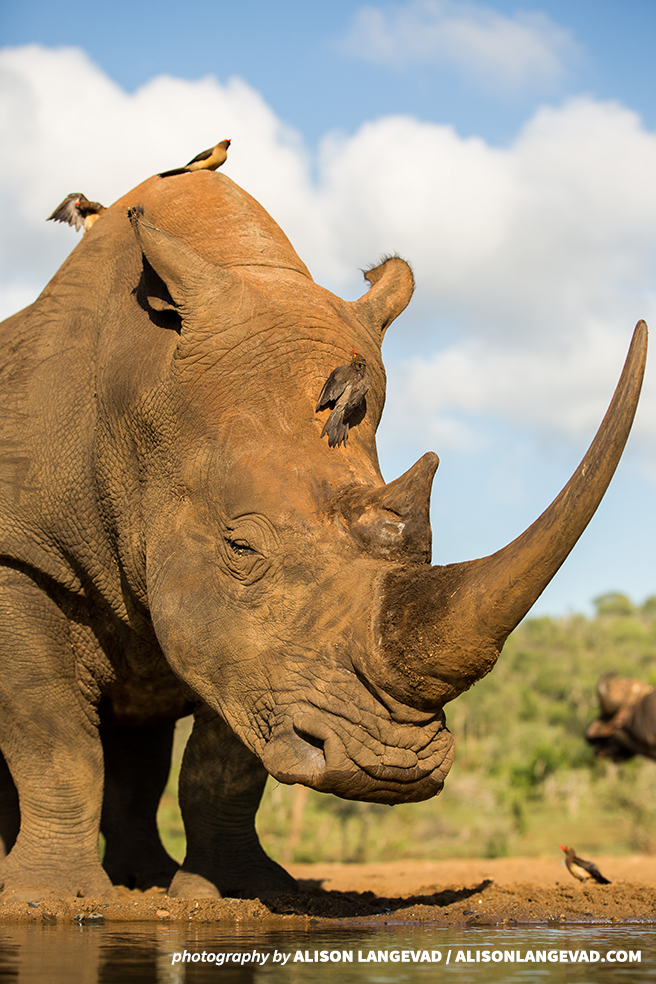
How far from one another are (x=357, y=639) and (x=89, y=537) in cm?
203

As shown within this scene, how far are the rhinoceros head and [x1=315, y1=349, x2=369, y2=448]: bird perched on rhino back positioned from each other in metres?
0.06

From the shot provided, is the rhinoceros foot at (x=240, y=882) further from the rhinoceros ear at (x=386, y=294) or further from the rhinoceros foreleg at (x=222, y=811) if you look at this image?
the rhinoceros ear at (x=386, y=294)

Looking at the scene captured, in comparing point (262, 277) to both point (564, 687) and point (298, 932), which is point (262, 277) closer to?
point (298, 932)

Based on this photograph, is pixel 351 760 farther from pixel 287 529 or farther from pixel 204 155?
pixel 204 155

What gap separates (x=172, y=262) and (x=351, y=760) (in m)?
2.37

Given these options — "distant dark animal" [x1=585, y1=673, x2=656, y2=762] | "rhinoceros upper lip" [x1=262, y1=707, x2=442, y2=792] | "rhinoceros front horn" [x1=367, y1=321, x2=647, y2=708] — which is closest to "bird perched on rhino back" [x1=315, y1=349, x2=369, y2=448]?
"rhinoceros front horn" [x1=367, y1=321, x2=647, y2=708]

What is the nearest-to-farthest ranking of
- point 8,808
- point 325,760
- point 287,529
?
point 325,760 < point 287,529 < point 8,808

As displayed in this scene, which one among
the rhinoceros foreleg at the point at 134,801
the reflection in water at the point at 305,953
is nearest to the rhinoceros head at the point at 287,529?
the reflection in water at the point at 305,953

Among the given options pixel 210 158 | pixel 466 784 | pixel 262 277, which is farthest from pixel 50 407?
pixel 466 784

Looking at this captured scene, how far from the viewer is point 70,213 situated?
711 cm

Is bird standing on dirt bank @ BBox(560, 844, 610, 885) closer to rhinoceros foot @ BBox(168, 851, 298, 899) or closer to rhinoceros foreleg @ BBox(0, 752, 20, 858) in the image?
rhinoceros foot @ BBox(168, 851, 298, 899)

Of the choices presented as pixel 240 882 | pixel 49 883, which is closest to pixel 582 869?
pixel 240 882

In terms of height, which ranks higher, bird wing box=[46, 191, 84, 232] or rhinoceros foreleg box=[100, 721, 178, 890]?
bird wing box=[46, 191, 84, 232]

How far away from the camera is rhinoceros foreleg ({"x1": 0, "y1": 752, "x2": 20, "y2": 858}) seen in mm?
6949
